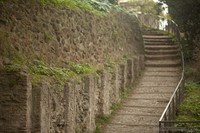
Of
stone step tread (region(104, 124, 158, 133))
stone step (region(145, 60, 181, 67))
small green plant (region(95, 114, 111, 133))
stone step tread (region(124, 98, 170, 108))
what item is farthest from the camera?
stone step (region(145, 60, 181, 67))

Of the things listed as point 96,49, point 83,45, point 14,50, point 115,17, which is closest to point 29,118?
point 14,50

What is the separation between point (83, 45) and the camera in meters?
11.9

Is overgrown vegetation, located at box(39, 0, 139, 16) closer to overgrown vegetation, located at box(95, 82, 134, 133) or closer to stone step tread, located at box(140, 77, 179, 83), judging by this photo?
overgrown vegetation, located at box(95, 82, 134, 133)

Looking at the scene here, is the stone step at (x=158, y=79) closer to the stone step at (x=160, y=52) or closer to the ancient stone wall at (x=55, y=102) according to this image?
the stone step at (x=160, y=52)

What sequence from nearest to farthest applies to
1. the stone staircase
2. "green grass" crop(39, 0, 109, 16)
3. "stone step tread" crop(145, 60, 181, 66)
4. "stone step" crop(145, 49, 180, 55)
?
"green grass" crop(39, 0, 109, 16)
the stone staircase
"stone step tread" crop(145, 60, 181, 66)
"stone step" crop(145, 49, 180, 55)

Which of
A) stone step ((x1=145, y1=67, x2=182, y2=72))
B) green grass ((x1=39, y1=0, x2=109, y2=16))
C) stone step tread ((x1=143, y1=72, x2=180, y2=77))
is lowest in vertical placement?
stone step tread ((x1=143, y1=72, x2=180, y2=77))

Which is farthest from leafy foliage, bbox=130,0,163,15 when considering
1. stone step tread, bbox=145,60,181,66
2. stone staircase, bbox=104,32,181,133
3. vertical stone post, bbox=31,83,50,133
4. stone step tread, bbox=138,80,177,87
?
vertical stone post, bbox=31,83,50,133

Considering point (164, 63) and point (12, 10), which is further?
point (164, 63)

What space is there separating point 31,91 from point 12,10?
2.14 metres

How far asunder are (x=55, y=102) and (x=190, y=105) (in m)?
7.50

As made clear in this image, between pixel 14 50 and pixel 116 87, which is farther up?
pixel 14 50

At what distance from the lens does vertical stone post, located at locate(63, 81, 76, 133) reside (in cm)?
902

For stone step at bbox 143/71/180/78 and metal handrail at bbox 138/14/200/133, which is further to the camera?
stone step at bbox 143/71/180/78

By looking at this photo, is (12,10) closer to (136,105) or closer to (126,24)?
(136,105)
